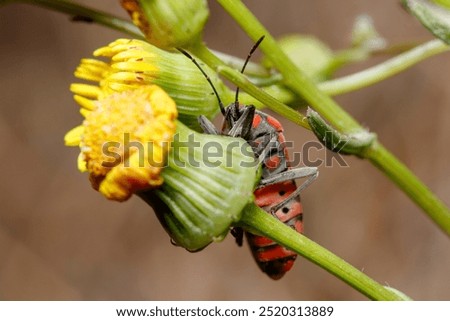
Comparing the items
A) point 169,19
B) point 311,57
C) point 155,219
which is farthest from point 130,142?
point 155,219

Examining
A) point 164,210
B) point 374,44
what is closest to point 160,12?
point 164,210

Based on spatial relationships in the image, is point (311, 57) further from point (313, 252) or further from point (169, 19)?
point (313, 252)

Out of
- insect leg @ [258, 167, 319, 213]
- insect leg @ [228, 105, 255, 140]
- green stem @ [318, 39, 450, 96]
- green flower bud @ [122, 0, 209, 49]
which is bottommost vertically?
insect leg @ [258, 167, 319, 213]

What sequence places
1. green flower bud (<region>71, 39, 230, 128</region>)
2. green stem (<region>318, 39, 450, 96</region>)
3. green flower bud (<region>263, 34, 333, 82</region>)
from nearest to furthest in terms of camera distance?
green flower bud (<region>71, 39, 230, 128</region>) < green stem (<region>318, 39, 450, 96</region>) < green flower bud (<region>263, 34, 333, 82</region>)

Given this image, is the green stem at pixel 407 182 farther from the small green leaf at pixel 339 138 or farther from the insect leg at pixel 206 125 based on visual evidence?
the insect leg at pixel 206 125

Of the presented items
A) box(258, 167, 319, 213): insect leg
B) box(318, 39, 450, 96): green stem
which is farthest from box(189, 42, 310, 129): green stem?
box(318, 39, 450, 96): green stem

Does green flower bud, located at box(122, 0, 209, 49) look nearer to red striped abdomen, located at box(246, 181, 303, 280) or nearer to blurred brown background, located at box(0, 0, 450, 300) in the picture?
red striped abdomen, located at box(246, 181, 303, 280)
